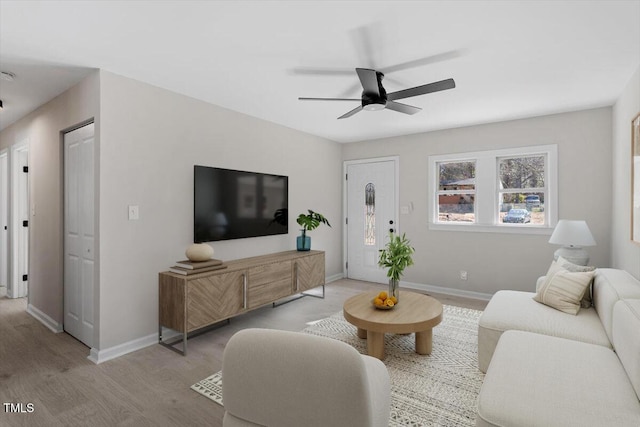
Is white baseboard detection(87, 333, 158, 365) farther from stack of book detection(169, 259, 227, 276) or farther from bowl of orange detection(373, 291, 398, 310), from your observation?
bowl of orange detection(373, 291, 398, 310)

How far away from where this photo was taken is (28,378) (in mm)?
2480

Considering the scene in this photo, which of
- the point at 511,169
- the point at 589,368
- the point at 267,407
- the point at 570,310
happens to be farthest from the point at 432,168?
the point at 267,407

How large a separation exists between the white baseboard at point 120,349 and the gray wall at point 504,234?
12.1ft

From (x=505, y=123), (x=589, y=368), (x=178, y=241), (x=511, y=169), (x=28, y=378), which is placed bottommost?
(x=28, y=378)

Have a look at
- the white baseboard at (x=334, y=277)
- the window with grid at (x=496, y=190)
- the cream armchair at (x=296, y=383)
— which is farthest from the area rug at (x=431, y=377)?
the white baseboard at (x=334, y=277)

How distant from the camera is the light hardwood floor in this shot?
2.03 meters

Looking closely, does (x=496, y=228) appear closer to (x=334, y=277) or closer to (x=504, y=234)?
(x=504, y=234)

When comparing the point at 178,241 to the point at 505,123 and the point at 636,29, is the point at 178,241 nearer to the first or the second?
the point at 636,29

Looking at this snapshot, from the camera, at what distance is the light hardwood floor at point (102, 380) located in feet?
6.67

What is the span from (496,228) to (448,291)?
3.74 feet

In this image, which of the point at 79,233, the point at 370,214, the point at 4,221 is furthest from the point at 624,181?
the point at 4,221

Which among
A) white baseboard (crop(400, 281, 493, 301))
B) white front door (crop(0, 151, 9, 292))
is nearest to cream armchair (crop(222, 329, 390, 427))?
white baseboard (crop(400, 281, 493, 301))

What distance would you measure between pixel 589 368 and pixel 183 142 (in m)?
3.61

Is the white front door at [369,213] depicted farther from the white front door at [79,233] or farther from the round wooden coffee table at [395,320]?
the white front door at [79,233]
